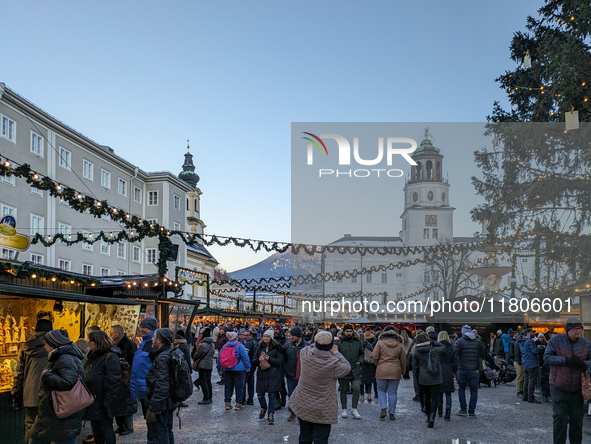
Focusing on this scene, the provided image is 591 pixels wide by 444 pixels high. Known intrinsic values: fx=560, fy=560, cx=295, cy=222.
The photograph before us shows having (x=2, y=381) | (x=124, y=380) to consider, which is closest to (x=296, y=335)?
(x=124, y=380)

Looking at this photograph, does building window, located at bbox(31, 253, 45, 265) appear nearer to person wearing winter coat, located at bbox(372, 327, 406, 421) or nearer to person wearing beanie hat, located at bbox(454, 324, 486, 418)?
person wearing winter coat, located at bbox(372, 327, 406, 421)

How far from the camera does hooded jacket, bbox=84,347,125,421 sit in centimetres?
707

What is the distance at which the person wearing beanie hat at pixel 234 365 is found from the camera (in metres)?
11.5

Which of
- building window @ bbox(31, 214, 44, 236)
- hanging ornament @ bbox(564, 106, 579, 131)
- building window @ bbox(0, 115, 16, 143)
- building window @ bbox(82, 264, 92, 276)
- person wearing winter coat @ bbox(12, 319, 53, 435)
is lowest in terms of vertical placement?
person wearing winter coat @ bbox(12, 319, 53, 435)

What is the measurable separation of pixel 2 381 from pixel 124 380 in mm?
2485

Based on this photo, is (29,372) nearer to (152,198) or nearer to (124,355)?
(124,355)

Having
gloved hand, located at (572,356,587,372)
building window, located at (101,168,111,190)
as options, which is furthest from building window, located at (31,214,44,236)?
gloved hand, located at (572,356,587,372)

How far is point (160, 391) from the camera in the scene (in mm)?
6145

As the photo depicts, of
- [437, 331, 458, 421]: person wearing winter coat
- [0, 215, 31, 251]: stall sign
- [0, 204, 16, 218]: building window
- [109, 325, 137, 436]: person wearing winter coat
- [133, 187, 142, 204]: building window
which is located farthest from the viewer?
[133, 187, 142, 204]: building window

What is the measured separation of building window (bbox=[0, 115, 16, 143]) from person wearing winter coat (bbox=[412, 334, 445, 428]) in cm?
2929

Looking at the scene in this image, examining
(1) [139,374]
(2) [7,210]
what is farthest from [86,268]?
(1) [139,374]

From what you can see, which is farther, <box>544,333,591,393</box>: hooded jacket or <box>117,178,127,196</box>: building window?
<box>117,178,127,196</box>: building window

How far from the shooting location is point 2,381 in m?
9.02

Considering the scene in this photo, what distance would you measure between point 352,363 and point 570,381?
4.70m
